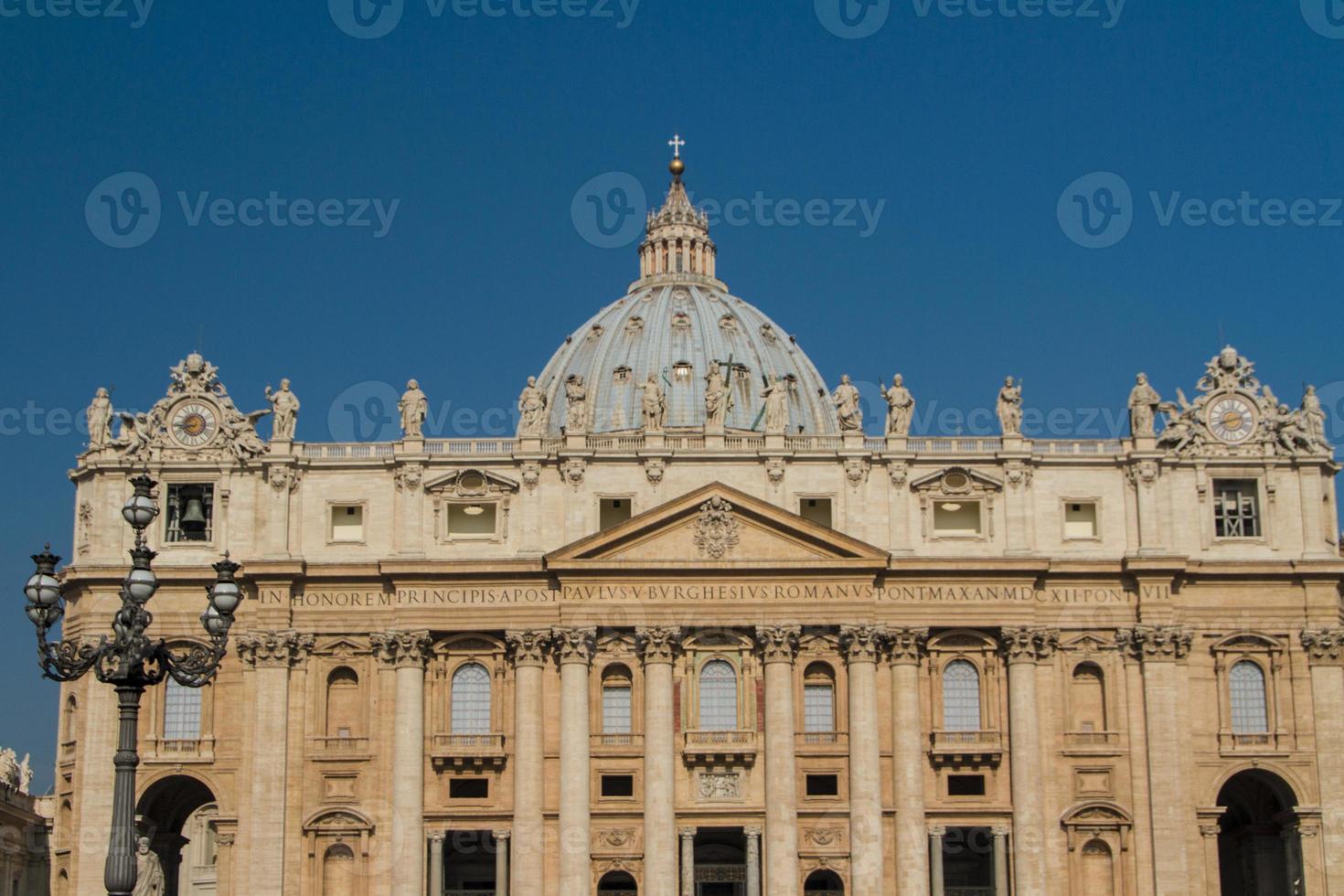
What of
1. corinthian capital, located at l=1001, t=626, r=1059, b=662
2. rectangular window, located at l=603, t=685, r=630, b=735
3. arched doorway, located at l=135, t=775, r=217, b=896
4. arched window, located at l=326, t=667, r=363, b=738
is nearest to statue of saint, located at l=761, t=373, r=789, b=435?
rectangular window, located at l=603, t=685, r=630, b=735

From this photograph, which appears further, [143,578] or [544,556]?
[544,556]

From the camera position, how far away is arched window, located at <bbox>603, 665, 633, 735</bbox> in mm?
72438

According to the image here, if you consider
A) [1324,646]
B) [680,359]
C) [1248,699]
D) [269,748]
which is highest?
[680,359]

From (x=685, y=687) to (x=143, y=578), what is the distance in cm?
3972

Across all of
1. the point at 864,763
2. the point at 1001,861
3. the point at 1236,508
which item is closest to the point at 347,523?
the point at 864,763

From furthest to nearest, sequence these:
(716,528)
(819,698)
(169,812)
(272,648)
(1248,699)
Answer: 1. (169,812)
2. (1248,699)
3. (819,698)
4. (716,528)
5. (272,648)

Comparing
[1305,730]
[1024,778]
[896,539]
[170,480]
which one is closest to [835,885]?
[1024,778]

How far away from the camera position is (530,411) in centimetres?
7444

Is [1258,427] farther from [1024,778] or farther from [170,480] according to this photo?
[170,480]

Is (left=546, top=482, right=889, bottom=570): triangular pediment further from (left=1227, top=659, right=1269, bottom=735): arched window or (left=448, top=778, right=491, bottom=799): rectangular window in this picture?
(left=1227, top=659, right=1269, bottom=735): arched window

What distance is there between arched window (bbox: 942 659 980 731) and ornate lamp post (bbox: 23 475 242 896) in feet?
135

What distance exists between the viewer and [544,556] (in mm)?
71750

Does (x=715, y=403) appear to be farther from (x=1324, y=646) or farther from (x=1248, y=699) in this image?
(x=1324, y=646)

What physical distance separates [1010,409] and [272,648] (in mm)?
27423
